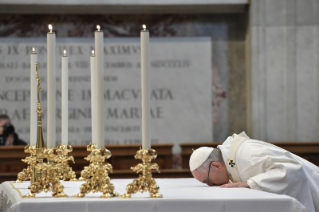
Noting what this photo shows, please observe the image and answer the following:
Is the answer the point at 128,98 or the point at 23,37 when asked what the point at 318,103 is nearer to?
the point at 128,98

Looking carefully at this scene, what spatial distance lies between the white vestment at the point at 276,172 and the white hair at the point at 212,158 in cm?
14

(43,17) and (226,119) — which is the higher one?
(43,17)

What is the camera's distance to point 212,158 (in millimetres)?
3998

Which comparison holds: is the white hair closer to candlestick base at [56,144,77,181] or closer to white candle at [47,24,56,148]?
candlestick base at [56,144,77,181]

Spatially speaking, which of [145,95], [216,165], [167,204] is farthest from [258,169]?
[145,95]

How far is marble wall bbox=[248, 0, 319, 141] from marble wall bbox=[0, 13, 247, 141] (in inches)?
19.1

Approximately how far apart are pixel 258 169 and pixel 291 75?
529 centimetres

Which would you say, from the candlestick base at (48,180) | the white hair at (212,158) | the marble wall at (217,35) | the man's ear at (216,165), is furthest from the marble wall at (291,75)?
the candlestick base at (48,180)

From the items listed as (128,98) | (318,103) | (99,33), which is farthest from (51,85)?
(318,103)

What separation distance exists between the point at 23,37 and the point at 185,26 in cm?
279

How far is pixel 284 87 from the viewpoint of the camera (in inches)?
340

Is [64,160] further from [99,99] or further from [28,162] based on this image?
[99,99]

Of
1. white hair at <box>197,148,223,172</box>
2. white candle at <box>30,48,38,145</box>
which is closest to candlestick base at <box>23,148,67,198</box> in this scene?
white candle at <box>30,48,38,145</box>

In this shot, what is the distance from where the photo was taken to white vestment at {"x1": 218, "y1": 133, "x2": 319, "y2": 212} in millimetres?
3359
